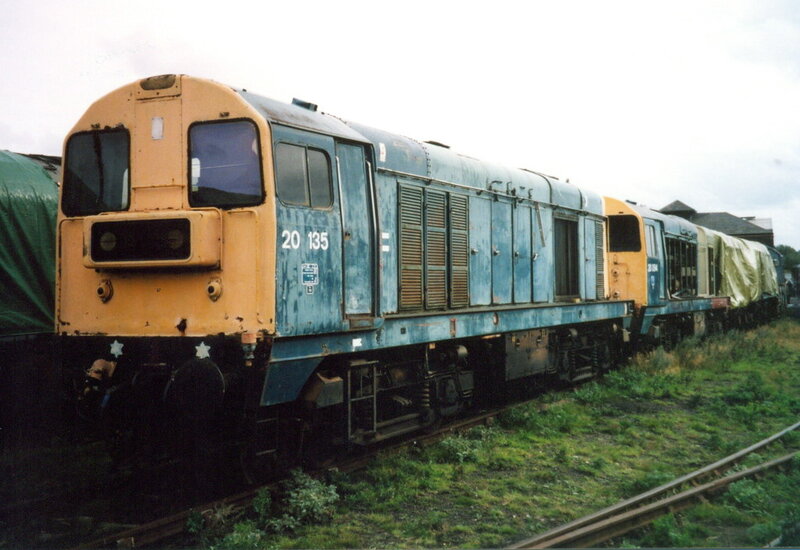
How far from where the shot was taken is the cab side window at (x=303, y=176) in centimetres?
603

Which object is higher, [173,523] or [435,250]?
[435,250]

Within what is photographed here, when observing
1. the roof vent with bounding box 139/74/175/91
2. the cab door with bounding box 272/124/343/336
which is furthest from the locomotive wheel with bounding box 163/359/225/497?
the roof vent with bounding box 139/74/175/91

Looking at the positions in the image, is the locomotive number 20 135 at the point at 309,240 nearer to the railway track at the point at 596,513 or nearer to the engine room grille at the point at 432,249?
the engine room grille at the point at 432,249

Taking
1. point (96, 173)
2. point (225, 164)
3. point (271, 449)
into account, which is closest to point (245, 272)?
point (225, 164)

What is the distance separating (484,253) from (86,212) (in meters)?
5.35

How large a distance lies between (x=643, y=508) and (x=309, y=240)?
3660 millimetres

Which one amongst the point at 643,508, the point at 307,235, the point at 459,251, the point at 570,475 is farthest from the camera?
the point at 459,251

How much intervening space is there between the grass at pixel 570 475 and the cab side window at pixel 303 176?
8.69 feet

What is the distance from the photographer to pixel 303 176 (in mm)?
6305

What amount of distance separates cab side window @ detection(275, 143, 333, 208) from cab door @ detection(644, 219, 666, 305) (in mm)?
10423

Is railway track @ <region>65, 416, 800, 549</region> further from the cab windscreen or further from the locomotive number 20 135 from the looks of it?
the cab windscreen

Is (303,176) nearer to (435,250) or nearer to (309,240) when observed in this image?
(309,240)

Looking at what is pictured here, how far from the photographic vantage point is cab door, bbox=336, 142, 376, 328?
22.3 ft

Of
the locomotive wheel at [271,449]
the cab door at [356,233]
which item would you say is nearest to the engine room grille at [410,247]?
the cab door at [356,233]
